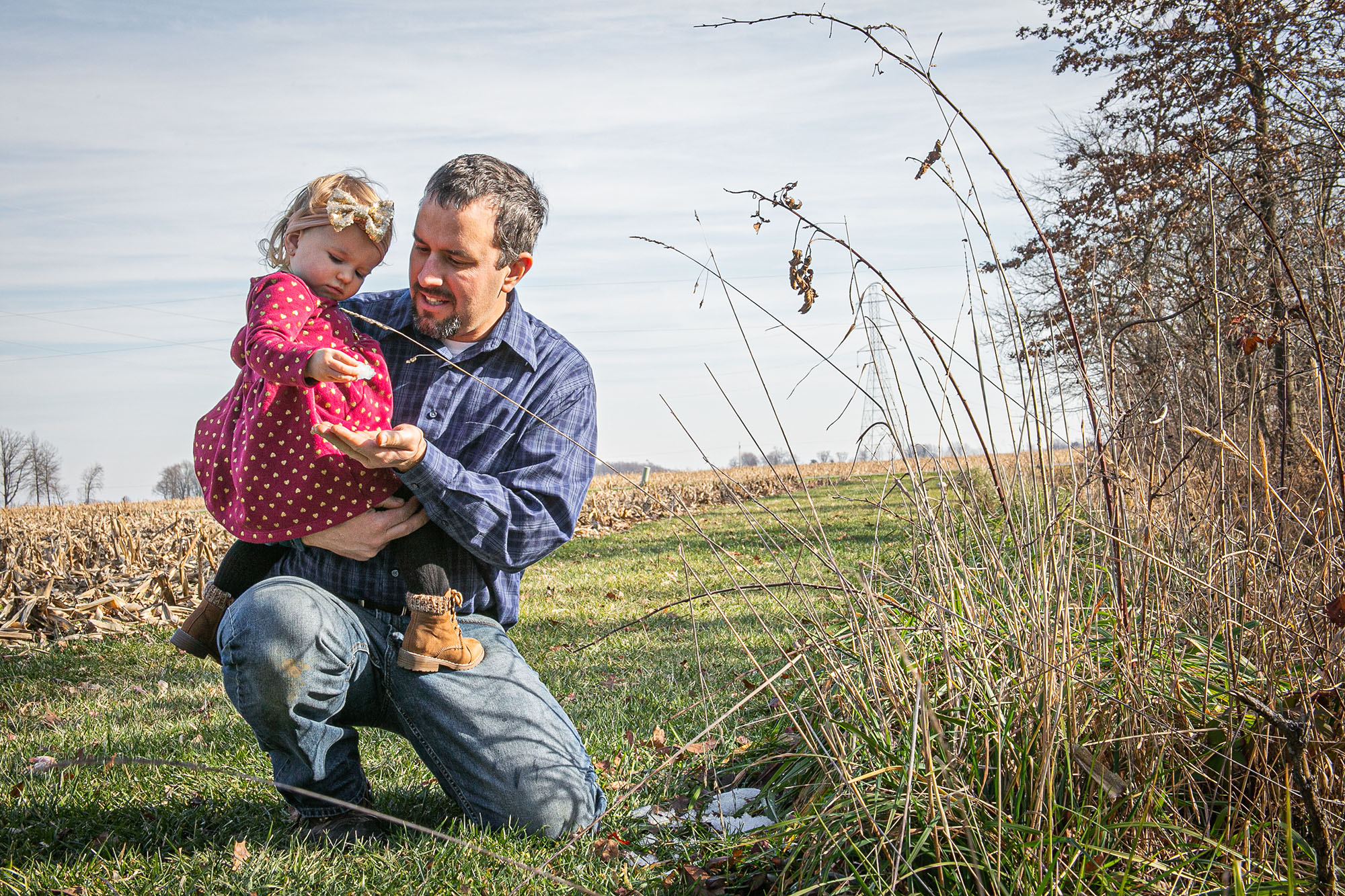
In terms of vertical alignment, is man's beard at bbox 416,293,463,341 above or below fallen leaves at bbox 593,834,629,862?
above

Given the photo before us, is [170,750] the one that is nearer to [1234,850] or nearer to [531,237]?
[531,237]

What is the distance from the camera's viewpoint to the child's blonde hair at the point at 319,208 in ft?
9.09

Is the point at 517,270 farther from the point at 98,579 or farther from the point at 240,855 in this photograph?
the point at 98,579

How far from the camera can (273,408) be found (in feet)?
8.44

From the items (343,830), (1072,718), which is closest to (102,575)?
(343,830)

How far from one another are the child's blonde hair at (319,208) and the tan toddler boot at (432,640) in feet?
3.77

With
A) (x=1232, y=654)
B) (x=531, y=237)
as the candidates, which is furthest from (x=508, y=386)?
(x=1232, y=654)

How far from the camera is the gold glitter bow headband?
8.76 ft

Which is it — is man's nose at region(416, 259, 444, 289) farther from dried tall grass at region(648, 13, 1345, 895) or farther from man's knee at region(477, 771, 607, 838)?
man's knee at region(477, 771, 607, 838)

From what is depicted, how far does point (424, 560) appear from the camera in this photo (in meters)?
2.64

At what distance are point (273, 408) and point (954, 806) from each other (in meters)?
2.06

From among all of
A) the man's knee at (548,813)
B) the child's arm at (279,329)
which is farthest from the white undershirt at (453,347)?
the man's knee at (548,813)

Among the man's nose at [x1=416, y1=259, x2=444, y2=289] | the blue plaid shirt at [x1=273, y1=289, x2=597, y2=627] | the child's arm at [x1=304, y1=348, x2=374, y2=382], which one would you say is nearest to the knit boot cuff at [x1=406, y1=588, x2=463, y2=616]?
the blue plaid shirt at [x1=273, y1=289, x2=597, y2=627]

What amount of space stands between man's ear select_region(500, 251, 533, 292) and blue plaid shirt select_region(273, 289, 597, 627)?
48 mm
